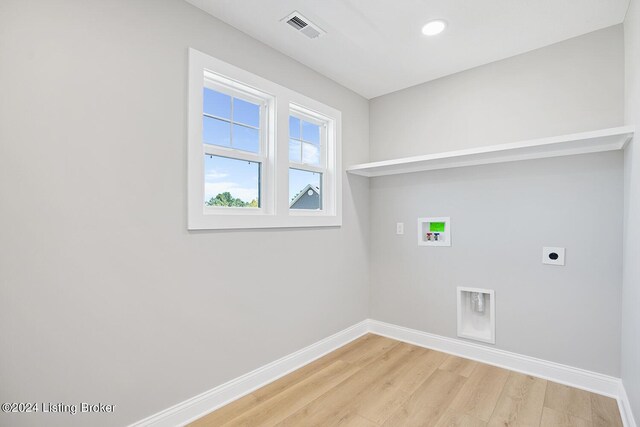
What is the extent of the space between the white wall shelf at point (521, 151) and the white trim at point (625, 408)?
1618 mm

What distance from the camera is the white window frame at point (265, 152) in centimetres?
194

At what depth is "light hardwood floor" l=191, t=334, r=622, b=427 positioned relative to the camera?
6.23 ft

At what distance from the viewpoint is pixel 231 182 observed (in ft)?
7.45

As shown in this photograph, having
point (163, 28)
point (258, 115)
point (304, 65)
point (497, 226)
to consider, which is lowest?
point (497, 226)

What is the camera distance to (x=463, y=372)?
98.3 inches

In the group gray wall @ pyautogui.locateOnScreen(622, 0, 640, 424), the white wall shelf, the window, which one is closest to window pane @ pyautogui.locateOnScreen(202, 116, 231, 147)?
the window

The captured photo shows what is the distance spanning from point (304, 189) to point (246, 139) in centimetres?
77

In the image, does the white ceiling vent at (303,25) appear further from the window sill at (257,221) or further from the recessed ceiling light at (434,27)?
the window sill at (257,221)

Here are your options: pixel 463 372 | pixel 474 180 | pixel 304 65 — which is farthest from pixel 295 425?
pixel 304 65

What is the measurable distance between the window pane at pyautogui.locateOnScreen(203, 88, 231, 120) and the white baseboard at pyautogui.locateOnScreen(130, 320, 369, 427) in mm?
1906

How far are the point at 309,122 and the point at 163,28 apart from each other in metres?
1.43

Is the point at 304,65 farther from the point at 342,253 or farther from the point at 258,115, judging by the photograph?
the point at 342,253

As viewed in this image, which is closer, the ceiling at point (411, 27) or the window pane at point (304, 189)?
the ceiling at point (411, 27)

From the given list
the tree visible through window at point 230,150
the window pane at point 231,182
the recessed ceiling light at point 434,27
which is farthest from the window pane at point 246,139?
the recessed ceiling light at point 434,27
